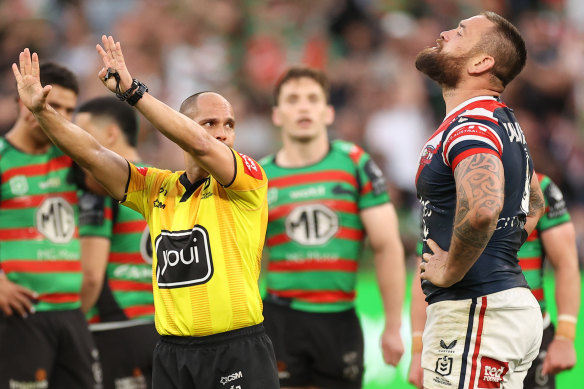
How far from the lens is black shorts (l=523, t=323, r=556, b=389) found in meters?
6.31

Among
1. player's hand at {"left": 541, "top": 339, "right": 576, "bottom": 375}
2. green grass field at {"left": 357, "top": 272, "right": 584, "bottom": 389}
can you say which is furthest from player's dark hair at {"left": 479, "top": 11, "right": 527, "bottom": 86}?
green grass field at {"left": 357, "top": 272, "right": 584, "bottom": 389}

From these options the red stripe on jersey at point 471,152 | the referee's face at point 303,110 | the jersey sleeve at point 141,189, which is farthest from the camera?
the referee's face at point 303,110

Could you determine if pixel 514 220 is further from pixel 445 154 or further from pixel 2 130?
pixel 2 130

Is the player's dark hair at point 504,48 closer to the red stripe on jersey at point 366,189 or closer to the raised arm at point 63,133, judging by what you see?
the raised arm at point 63,133

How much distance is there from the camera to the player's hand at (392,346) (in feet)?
21.8

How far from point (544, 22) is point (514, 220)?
9.97 m

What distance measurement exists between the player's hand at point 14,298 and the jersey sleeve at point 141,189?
4.94ft

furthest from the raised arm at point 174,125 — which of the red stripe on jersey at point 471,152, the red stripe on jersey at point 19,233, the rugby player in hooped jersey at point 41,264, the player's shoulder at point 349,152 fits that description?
the player's shoulder at point 349,152

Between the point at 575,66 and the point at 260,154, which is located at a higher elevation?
the point at 575,66

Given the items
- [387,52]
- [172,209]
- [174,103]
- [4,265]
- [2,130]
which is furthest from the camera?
[387,52]

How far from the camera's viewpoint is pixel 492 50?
4734 mm

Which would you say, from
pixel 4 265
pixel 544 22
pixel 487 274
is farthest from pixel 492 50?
pixel 544 22

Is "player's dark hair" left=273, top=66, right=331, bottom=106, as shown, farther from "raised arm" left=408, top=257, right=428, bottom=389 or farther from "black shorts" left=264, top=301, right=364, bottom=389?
"raised arm" left=408, top=257, right=428, bottom=389

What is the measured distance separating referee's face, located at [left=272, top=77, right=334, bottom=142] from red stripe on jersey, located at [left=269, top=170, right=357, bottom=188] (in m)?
0.32
